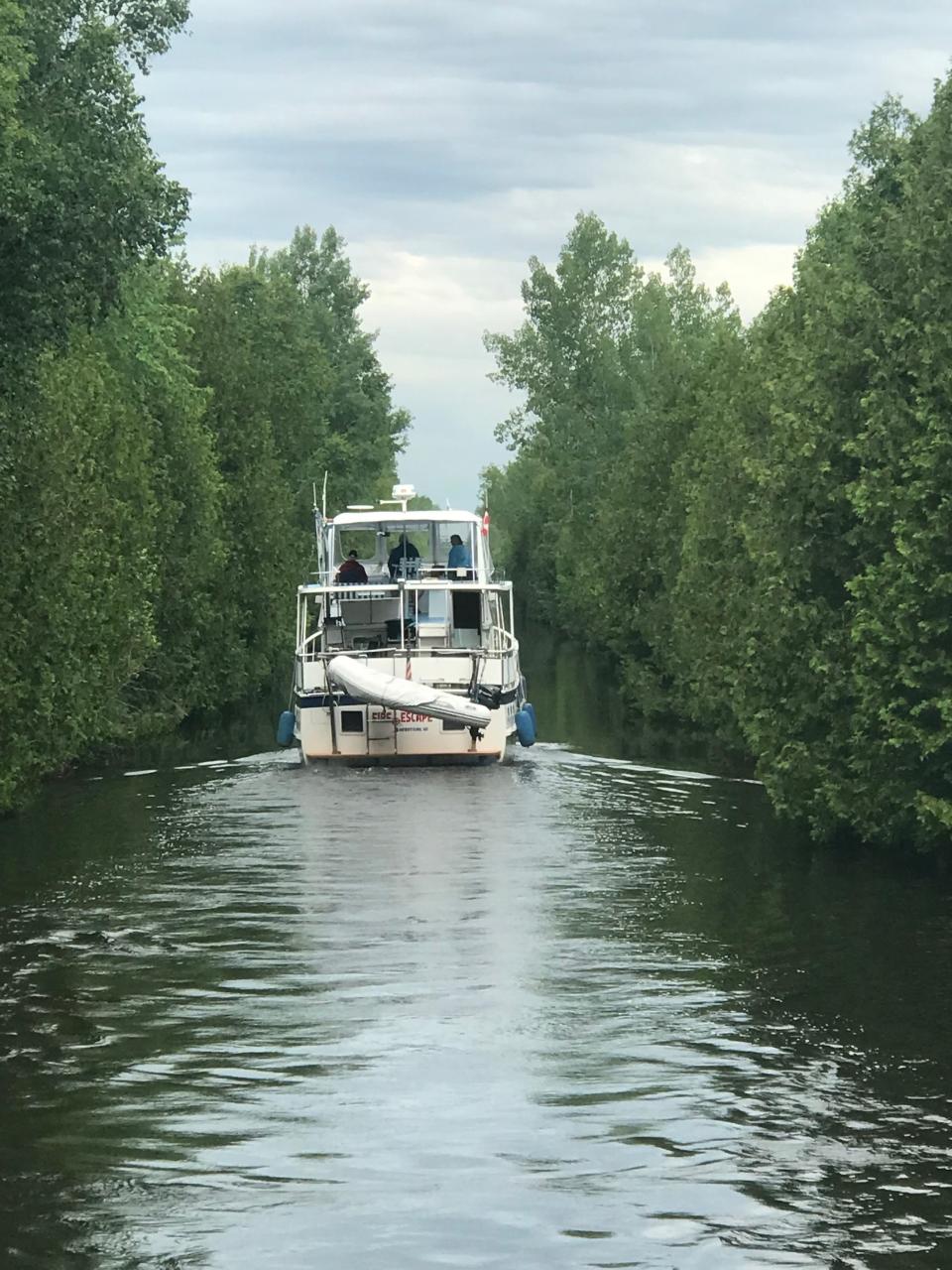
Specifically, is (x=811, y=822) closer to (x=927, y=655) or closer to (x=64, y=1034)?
(x=927, y=655)

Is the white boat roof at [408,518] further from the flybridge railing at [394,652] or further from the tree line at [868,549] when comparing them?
the tree line at [868,549]

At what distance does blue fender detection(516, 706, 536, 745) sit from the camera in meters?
39.2

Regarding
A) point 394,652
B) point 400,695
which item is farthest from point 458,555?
point 400,695

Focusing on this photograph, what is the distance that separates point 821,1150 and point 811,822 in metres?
15.8

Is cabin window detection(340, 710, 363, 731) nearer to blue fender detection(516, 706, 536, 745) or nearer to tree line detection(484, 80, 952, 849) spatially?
blue fender detection(516, 706, 536, 745)

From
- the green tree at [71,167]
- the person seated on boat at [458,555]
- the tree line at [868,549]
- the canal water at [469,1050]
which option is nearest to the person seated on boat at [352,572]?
the person seated on boat at [458,555]

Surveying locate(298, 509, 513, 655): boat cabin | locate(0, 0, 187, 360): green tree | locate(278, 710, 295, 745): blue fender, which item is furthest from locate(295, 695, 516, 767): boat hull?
locate(0, 0, 187, 360): green tree

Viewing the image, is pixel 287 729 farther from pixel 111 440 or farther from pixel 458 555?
pixel 111 440

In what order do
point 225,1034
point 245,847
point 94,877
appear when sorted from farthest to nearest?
point 245,847 → point 94,877 → point 225,1034

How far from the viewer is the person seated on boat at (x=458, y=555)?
41375mm

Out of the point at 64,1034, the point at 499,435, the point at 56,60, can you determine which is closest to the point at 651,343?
the point at 499,435

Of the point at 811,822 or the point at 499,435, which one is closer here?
the point at 811,822

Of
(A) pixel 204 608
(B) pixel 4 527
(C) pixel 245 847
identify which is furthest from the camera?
(A) pixel 204 608

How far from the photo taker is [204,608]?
2071 inches
